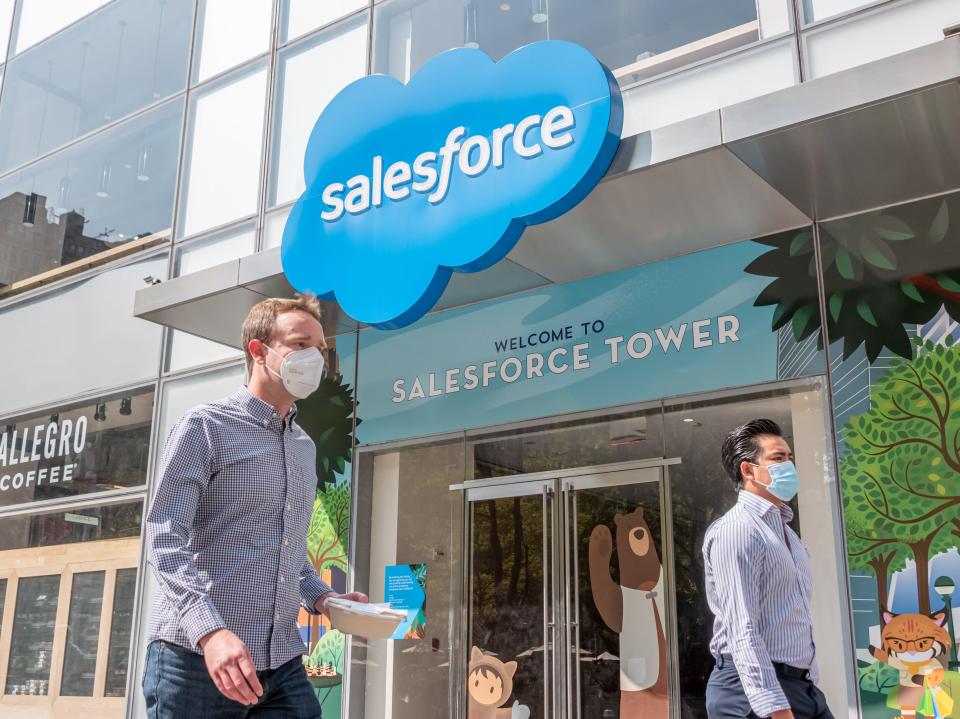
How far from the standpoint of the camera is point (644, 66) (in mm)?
7609

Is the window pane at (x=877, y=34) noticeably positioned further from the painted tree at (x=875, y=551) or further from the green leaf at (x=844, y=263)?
the painted tree at (x=875, y=551)

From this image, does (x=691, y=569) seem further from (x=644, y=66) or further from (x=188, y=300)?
(x=188, y=300)

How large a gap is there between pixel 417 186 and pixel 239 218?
3605mm

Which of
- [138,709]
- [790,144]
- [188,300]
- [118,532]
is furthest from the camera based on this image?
[118,532]

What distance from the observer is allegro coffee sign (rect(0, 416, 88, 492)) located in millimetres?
11086

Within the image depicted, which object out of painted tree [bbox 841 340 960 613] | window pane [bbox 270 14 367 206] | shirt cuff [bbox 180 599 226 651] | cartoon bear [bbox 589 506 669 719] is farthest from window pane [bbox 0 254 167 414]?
shirt cuff [bbox 180 599 226 651]

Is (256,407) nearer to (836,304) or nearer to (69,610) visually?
(836,304)

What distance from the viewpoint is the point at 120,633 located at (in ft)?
32.9

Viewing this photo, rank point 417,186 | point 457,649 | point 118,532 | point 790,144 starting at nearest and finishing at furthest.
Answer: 1. point 790,144
2. point 417,186
3. point 457,649
4. point 118,532

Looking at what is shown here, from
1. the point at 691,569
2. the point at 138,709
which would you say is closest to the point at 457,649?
the point at 691,569

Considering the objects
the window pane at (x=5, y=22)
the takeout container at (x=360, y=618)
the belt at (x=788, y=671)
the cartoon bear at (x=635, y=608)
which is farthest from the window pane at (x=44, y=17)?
the belt at (x=788, y=671)

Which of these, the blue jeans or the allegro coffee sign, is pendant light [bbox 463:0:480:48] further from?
the blue jeans

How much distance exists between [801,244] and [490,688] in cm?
418

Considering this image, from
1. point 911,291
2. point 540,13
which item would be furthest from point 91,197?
point 911,291
